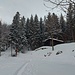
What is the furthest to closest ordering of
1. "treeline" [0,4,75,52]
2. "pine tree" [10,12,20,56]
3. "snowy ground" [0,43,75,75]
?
"pine tree" [10,12,20,56]
"treeline" [0,4,75,52]
"snowy ground" [0,43,75,75]

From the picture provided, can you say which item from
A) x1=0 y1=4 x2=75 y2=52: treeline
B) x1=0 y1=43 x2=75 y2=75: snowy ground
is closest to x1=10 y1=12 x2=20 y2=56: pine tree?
x1=0 y1=4 x2=75 y2=52: treeline

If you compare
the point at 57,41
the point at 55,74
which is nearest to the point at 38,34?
the point at 57,41

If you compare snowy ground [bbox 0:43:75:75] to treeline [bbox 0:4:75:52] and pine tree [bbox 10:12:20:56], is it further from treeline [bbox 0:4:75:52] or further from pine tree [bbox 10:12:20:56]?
pine tree [bbox 10:12:20:56]

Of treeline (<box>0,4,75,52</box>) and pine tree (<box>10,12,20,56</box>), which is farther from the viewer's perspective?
pine tree (<box>10,12,20,56</box>)

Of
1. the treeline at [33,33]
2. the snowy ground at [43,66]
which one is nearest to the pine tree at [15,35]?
the treeline at [33,33]

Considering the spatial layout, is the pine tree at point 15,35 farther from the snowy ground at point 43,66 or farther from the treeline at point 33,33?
the snowy ground at point 43,66

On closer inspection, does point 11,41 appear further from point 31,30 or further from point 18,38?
point 31,30

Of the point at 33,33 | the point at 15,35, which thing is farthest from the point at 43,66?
the point at 33,33

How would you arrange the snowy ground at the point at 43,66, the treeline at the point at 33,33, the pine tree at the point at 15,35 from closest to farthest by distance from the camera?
1. the snowy ground at the point at 43,66
2. the treeline at the point at 33,33
3. the pine tree at the point at 15,35

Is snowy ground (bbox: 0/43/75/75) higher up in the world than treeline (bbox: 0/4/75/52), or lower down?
lower down

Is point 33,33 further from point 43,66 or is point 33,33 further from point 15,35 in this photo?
point 43,66

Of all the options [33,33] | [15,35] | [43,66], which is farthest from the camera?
[33,33]

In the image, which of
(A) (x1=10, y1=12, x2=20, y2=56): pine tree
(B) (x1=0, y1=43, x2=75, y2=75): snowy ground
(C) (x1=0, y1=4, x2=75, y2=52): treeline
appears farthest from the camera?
(A) (x1=10, y1=12, x2=20, y2=56): pine tree

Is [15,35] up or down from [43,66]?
up
